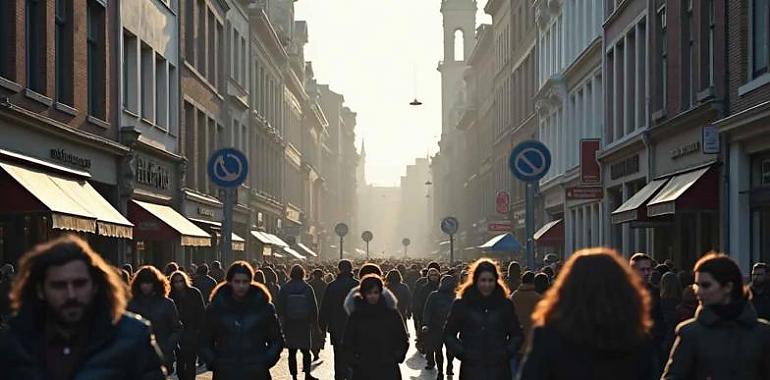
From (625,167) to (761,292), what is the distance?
60.8 feet

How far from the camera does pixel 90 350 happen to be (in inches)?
208

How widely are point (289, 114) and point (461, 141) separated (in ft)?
113

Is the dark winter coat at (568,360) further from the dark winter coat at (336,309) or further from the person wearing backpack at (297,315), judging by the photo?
the person wearing backpack at (297,315)

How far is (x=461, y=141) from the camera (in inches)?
4306

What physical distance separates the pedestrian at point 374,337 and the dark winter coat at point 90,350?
18.9ft

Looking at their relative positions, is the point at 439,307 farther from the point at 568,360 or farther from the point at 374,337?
the point at 568,360

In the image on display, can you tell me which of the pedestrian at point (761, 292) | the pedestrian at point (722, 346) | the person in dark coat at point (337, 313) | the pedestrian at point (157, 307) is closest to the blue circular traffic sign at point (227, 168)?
the person in dark coat at point (337, 313)

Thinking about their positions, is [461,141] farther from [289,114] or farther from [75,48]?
[75,48]

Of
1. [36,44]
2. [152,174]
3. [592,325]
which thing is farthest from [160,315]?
[152,174]

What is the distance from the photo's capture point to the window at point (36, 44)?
21812 mm

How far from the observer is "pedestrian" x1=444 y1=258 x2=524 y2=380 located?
36.4 ft

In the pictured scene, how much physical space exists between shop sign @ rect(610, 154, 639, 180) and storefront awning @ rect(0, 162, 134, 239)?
1205 cm

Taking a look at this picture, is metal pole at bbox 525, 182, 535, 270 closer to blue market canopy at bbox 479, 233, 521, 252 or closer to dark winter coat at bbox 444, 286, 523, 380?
dark winter coat at bbox 444, 286, 523, 380

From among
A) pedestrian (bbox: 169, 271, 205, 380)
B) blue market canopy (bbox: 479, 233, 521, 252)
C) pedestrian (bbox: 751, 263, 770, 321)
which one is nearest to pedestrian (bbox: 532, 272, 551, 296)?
pedestrian (bbox: 751, 263, 770, 321)
